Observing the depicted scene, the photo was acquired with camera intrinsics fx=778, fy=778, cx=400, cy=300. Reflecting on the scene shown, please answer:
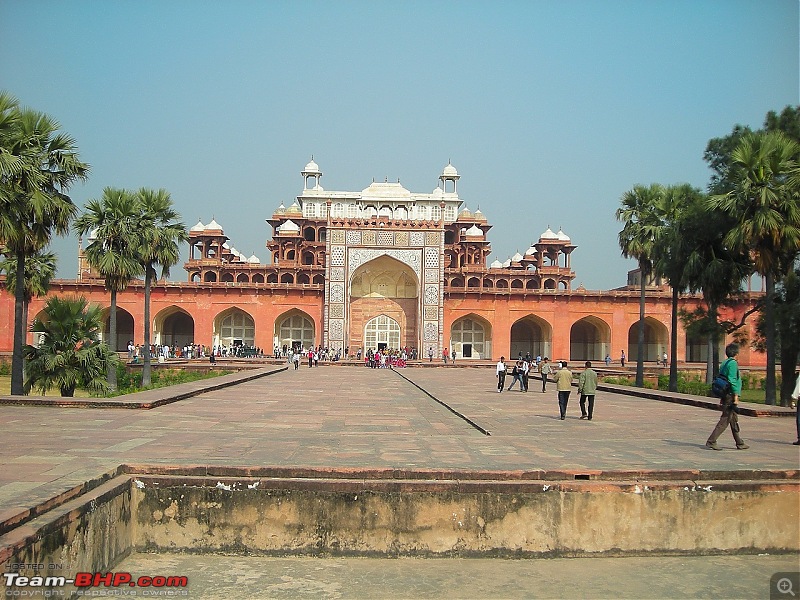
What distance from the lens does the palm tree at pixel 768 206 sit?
1481 cm

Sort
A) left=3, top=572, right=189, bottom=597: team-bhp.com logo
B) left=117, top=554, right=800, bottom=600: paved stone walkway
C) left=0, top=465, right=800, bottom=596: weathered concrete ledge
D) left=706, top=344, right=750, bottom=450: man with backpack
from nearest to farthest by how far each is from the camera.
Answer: left=3, top=572, right=189, bottom=597: team-bhp.com logo < left=117, top=554, right=800, bottom=600: paved stone walkway < left=0, top=465, right=800, bottom=596: weathered concrete ledge < left=706, top=344, right=750, bottom=450: man with backpack

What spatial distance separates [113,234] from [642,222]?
51.8 ft

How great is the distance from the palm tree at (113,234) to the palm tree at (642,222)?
14847 mm

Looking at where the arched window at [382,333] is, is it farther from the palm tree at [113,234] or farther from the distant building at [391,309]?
the palm tree at [113,234]

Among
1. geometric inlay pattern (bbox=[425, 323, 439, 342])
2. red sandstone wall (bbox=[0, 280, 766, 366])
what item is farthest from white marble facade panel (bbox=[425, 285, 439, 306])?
geometric inlay pattern (bbox=[425, 323, 439, 342])

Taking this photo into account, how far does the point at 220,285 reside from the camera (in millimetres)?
43938

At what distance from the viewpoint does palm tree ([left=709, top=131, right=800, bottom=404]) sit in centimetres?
1481

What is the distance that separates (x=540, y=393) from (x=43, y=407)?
1164cm

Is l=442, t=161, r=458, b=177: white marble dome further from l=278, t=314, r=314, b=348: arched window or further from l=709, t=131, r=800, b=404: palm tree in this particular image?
l=709, t=131, r=800, b=404: palm tree

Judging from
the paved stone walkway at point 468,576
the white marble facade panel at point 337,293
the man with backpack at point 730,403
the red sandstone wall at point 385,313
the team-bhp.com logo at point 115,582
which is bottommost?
the paved stone walkway at point 468,576

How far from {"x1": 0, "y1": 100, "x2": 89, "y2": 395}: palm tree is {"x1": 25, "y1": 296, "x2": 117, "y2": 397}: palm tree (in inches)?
58.7

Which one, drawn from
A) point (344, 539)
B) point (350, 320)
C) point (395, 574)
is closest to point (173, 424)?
point (344, 539)

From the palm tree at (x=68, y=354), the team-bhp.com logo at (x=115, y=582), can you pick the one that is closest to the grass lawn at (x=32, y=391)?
the palm tree at (x=68, y=354)

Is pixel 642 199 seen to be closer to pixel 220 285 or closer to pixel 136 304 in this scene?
pixel 220 285
